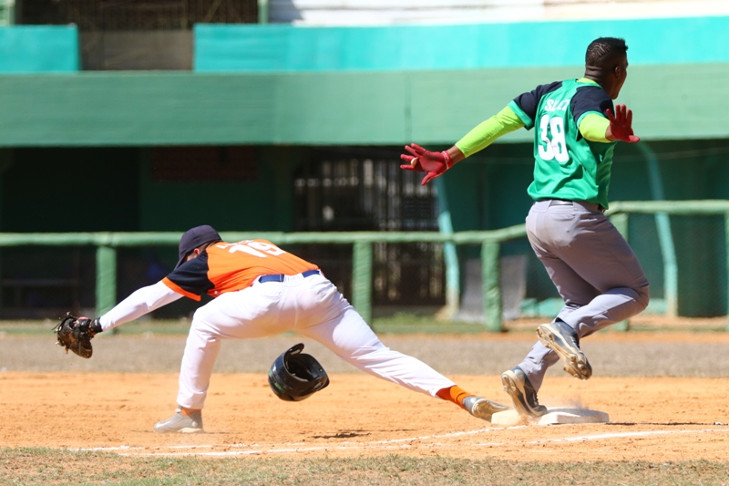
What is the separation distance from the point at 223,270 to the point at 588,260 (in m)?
2.09

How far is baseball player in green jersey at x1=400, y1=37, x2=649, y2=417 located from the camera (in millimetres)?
6418

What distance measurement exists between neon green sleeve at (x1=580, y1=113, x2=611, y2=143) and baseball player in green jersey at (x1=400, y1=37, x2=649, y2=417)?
15 mm

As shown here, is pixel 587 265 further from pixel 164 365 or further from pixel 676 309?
pixel 676 309

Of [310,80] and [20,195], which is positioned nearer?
[310,80]

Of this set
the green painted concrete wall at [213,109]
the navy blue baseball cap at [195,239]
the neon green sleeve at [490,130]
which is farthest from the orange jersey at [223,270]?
the green painted concrete wall at [213,109]

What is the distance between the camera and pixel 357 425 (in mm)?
7867

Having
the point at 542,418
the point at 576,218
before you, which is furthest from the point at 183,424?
the point at 576,218

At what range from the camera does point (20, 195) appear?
2034 centimetres

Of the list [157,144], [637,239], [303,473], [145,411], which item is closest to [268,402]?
[145,411]

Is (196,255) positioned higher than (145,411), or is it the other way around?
(196,255)

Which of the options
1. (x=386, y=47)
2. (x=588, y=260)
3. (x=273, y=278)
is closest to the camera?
(x=588, y=260)

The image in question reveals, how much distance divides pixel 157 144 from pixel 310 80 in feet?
8.05

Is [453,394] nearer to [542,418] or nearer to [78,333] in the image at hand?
[542,418]

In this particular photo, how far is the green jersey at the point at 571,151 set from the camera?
253 inches
